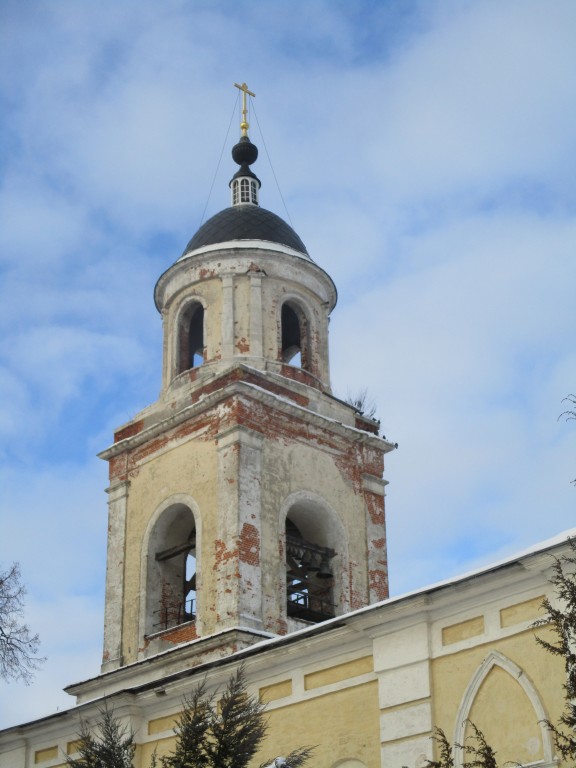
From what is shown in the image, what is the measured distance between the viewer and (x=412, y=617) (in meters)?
12.8

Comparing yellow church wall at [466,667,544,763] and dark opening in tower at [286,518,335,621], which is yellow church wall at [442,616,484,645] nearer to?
yellow church wall at [466,667,544,763]

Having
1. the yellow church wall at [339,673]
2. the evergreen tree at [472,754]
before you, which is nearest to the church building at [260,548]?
the yellow church wall at [339,673]

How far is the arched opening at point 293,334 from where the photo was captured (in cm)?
2175

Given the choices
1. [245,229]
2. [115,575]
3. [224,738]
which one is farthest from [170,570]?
[224,738]

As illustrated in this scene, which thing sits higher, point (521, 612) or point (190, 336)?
point (190, 336)

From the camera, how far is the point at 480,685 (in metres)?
11.9

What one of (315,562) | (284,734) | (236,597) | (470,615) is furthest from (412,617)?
(315,562)

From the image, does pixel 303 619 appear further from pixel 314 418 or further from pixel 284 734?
pixel 284 734

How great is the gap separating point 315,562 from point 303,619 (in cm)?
119

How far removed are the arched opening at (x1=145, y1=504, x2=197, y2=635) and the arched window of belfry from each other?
276 cm

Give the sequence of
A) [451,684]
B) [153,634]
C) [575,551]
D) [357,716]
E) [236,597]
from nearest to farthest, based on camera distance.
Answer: [575,551] < [451,684] < [357,716] < [236,597] < [153,634]

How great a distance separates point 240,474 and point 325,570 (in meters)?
2.20

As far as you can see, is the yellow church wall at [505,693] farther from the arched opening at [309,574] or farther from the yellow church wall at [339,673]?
the arched opening at [309,574]

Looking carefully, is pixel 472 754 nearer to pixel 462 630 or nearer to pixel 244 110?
pixel 462 630
